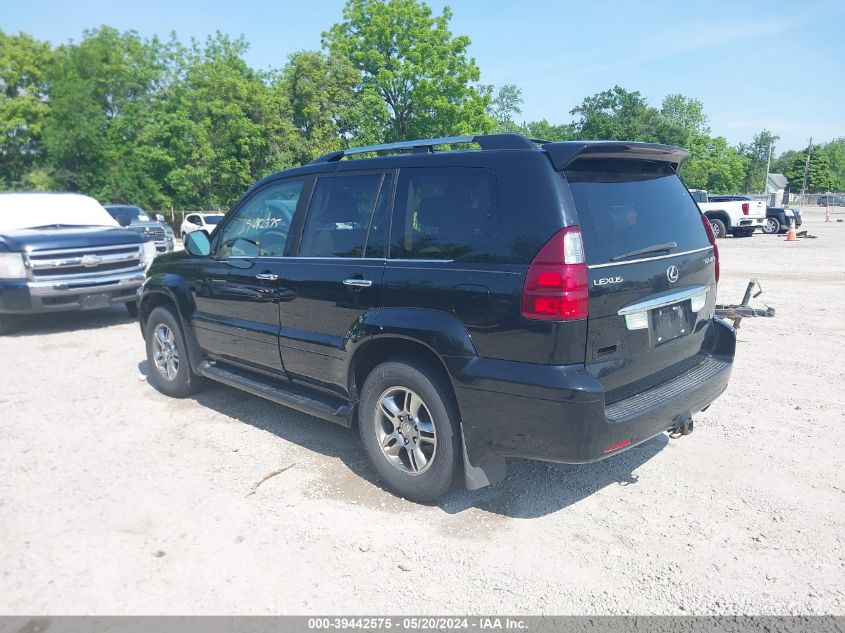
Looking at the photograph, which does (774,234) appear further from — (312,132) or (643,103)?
(643,103)

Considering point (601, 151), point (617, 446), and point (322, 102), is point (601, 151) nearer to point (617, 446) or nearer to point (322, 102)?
point (617, 446)

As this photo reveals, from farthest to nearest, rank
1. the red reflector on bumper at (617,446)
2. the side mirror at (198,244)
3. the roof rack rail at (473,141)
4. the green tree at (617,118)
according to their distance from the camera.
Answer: the green tree at (617,118) < the side mirror at (198,244) < the roof rack rail at (473,141) < the red reflector on bumper at (617,446)

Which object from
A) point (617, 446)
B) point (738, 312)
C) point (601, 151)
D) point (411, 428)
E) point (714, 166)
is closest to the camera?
point (617, 446)

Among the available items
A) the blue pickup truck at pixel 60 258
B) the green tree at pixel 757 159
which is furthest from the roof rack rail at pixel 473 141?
the green tree at pixel 757 159

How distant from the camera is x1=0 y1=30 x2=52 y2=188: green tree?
40.2 meters

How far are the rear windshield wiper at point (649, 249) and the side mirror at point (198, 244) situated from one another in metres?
3.39

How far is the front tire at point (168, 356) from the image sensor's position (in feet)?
18.3

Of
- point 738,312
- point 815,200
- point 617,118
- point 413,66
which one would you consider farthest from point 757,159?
point 738,312

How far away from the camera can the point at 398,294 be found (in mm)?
3596

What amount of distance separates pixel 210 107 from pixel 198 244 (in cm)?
3351

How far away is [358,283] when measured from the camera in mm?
3832

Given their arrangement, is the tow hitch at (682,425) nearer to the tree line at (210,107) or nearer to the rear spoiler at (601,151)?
the rear spoiler at (601,151)

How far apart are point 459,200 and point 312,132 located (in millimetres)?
34571

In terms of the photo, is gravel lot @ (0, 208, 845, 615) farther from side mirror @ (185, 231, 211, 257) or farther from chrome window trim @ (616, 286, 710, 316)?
side mirror @ (185, 231, 211, 257)
